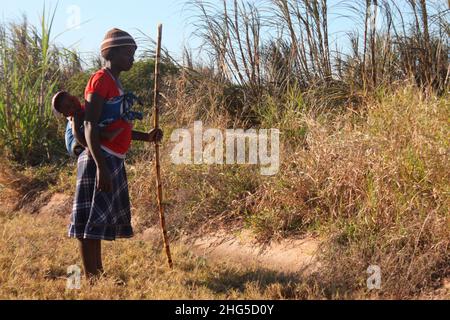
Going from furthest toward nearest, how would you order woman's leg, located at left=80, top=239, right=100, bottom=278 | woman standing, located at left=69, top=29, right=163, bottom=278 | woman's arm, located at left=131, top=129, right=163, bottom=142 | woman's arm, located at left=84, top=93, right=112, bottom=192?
woman's arm, located at left=131, top=129, right=163, bottom=142 → woman's leg, located at left=80, top=239, right=100, bottom=278 → woman standing, located at left=69, top=29, right=163, bottom=278 → woman's arm, located at left=84, top=93, right=112, bottom=192

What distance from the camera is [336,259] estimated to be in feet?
11.8

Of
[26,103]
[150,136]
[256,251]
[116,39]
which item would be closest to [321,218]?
[256,251]

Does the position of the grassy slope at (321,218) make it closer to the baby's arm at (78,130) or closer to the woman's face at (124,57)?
the baby's arm at (78,130)

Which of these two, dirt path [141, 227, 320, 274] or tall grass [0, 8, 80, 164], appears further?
tall grass [0, 8, 80, 164]

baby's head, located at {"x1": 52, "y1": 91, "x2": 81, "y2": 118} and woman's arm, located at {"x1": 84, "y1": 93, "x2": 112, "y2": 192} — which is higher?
baby's head, located at {"x1": 52, "y1": 91, "x2": 81, "y2": 118}

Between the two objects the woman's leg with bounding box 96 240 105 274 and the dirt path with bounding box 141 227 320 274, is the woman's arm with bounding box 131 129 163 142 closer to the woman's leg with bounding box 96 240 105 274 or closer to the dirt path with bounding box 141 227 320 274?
the woman's leg with bounding box 96 240 105 274

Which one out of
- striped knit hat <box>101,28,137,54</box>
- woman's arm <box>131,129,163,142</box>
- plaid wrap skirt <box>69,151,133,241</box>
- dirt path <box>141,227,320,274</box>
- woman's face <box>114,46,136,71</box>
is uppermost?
striped knit hat <box>101,28,137,54</box>

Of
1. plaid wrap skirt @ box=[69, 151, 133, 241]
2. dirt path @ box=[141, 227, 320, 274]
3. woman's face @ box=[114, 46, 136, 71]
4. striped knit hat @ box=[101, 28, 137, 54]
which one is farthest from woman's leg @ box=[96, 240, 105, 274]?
striped knit hat @ box=[101, 28, 137, 54]

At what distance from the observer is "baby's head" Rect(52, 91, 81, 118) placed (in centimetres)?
330

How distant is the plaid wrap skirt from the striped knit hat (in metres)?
0.66

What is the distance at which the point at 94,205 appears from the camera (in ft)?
11.1

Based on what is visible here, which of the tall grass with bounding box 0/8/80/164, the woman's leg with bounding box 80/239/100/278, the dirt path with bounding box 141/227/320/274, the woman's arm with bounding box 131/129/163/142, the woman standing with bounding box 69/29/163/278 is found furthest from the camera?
the tall grass with bounding box 0/8/80/164

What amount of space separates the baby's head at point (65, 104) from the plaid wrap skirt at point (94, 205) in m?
0.28

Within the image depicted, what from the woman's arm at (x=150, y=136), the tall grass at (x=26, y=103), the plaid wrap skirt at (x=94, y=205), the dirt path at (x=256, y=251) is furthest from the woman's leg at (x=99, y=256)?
the tall grass at (x=26, y=103)
